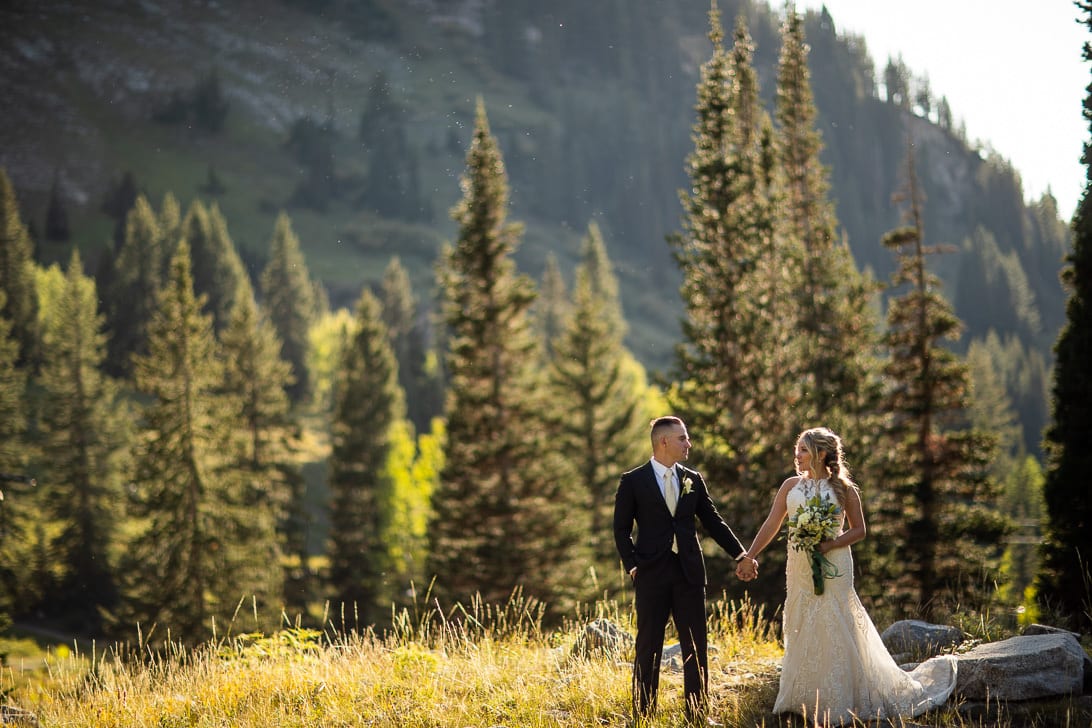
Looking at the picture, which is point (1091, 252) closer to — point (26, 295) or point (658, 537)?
point (658, 537)

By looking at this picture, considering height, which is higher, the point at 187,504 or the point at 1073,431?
the point at 1073,431

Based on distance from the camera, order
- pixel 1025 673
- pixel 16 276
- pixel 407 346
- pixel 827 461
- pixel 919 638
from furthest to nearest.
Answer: pixel 407 346 → pixel 16 276 → pixel 919 638 → pixel 827 461 → pixel 1025 673

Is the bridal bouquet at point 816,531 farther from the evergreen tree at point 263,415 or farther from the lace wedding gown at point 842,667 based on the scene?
the evergreen tree at point 263,415

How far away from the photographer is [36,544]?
5112cm

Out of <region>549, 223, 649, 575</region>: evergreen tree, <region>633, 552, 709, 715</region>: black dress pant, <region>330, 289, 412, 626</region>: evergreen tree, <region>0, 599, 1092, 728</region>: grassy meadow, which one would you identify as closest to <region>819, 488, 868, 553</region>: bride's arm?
<region>633, 552, 709, 715</region>: black dress pant

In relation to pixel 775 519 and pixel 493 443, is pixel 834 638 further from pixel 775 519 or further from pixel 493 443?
pixel 493 443

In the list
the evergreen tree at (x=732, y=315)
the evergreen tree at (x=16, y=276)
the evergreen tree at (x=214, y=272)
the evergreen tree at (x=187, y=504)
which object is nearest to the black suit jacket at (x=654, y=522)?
the evergreen tree at (x=732, y=315)

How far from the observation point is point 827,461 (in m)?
8.62

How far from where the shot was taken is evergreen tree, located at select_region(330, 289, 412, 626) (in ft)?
151

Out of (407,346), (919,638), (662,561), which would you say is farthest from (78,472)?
(662,561)

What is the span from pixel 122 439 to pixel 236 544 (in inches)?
1137

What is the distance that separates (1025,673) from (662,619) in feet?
10.0

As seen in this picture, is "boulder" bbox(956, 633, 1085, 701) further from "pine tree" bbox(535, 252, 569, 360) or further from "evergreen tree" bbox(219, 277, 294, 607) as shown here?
"pine tree" bbox(535, 252, 569, 360)

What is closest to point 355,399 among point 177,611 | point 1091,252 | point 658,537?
point 177,611
